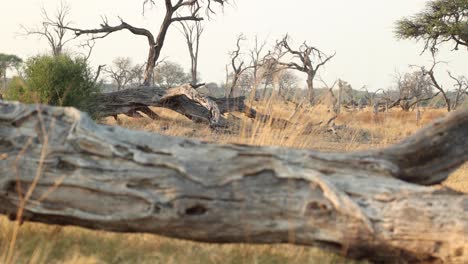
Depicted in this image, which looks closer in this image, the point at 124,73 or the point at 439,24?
the point at 439,24

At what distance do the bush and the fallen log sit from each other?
298 inches

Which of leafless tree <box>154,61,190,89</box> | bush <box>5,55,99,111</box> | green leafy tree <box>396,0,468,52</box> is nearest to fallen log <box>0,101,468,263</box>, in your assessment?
bush <box>5,55,99,111</box>

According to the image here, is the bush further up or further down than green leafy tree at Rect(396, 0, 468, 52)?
further down

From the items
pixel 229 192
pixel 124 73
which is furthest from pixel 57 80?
pixel 124 73

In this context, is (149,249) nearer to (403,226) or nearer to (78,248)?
(78,248)

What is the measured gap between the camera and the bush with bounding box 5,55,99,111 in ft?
33.0

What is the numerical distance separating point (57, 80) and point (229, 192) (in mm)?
8619

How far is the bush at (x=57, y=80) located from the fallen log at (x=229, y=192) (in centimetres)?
757

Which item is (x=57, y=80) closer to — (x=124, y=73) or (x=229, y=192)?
(x=229, y=192)

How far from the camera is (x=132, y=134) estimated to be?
2781mm

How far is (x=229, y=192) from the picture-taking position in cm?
256

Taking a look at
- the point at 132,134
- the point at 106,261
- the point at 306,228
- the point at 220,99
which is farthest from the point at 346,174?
the point at 220,99

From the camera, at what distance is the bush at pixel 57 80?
10.1 metres

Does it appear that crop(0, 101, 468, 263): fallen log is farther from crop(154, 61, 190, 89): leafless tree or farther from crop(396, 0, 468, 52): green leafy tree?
crop(154, 61, 190, 89): leafless tree
